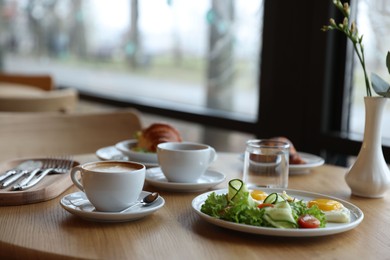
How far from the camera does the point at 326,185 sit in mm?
1499

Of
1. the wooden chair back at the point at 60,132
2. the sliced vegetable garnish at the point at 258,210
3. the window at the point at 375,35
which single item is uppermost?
the window at the point at 375,35

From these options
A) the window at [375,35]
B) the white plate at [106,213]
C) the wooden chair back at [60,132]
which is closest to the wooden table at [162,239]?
the white plate at [106,213]

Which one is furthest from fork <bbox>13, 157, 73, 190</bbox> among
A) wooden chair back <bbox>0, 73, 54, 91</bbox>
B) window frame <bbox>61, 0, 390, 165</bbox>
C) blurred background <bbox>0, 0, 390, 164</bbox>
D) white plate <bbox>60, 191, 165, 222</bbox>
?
wooden chair back <bbox>0, 73, 54, 91</bbox>

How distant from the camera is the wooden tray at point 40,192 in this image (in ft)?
3.98

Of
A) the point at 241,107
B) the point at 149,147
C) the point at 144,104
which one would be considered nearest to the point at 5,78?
the point at 144,104

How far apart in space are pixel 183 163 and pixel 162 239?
333mm

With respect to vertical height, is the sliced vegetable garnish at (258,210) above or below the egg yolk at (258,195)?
above

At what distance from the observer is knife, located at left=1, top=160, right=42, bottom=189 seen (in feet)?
4.34

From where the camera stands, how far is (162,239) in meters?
1.02

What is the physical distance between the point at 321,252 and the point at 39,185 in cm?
68

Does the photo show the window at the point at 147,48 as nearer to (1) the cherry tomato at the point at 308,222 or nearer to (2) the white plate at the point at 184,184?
(2) the white plate at the point at 184,184

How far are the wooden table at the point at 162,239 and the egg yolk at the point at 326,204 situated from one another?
0.06 m

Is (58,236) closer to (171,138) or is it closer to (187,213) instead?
(187,213)

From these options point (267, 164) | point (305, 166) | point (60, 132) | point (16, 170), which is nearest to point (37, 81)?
point (60, 132)
